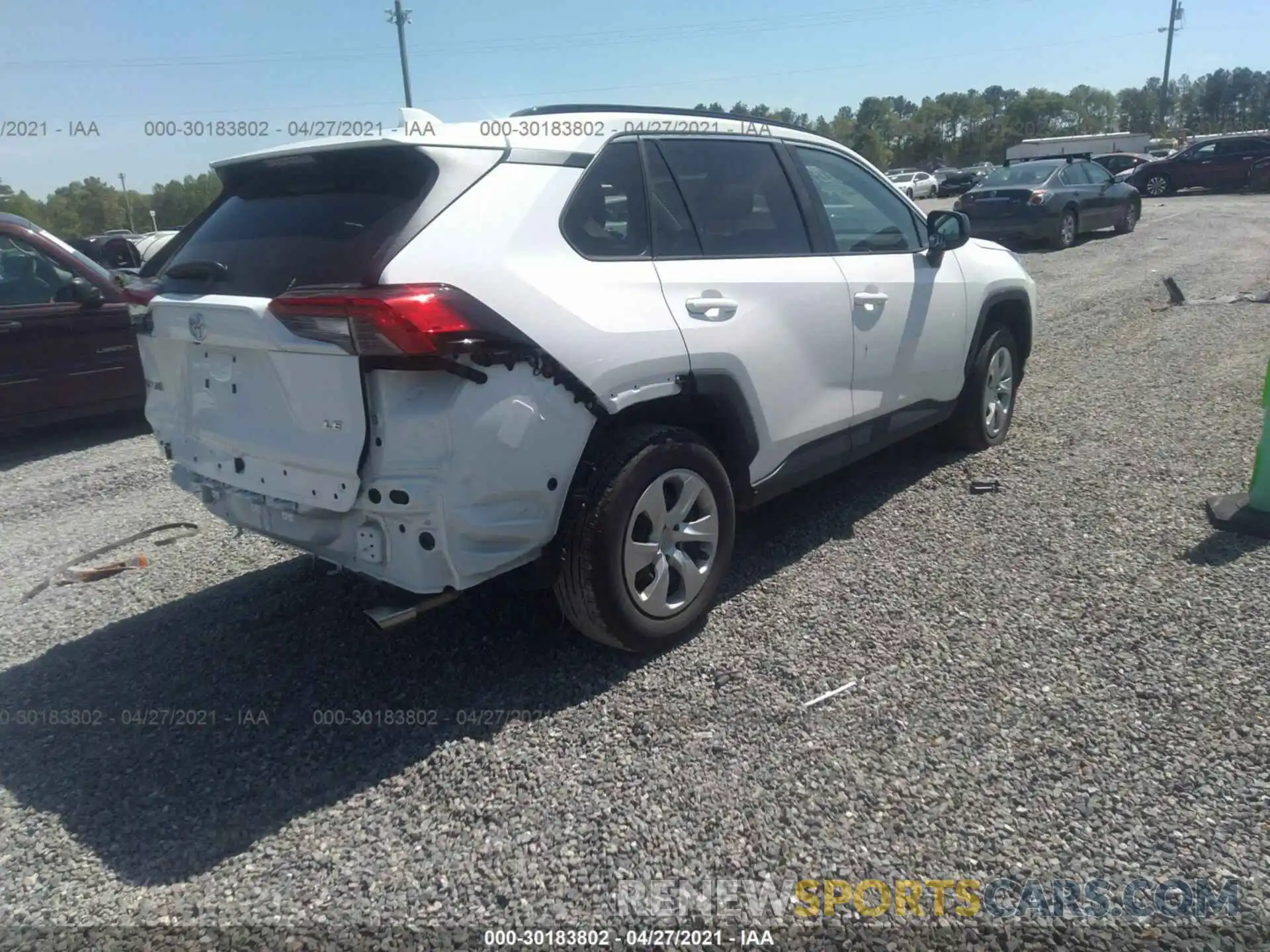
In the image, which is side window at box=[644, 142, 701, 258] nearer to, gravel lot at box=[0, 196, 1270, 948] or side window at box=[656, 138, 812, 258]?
side window at box=[656, 138, 812, 258]

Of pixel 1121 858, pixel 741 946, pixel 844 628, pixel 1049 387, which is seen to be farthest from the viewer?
pixel 1049 387

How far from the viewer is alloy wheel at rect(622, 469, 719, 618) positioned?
3500 millimetres

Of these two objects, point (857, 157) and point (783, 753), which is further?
point (857, 157)

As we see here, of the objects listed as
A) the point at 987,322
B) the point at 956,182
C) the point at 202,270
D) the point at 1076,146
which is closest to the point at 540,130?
the point at 202,270

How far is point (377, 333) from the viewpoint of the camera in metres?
2.81

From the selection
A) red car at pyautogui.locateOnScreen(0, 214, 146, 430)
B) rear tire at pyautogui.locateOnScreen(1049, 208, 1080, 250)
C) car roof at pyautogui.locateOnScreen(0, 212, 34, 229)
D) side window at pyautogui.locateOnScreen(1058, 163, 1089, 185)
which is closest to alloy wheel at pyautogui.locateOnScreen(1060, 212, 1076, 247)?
rear tire at pyautogui.locateOnScreen(1049, 208, 1080, 250)

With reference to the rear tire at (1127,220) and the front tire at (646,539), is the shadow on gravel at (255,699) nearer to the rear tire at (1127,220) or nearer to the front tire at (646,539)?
the front tire at (646,539)

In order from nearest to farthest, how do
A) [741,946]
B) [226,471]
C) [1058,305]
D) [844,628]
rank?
1. [741,946]
2. [226,471]
3. [844,628]
4. [1058,305]

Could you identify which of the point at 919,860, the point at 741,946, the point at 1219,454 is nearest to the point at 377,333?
the point at 741,946

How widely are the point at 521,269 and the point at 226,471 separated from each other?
4.34ft

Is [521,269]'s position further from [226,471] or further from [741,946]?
[741,946]

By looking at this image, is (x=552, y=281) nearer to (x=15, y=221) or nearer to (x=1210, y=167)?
(x=15, y=221)

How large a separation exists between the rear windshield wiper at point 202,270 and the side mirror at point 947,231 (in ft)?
11.4

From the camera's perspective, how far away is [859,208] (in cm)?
479
